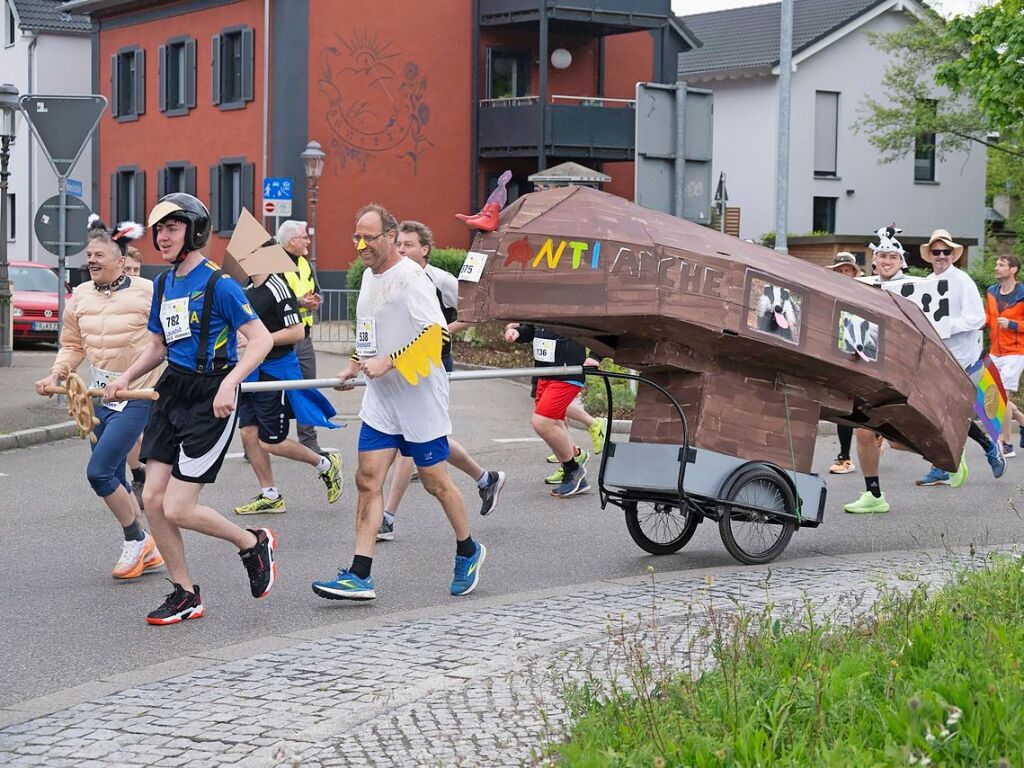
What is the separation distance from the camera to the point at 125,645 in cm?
673

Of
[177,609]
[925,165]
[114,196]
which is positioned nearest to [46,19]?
[114,196]

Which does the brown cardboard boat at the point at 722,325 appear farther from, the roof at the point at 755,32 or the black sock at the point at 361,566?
the roof at the point at 755,32

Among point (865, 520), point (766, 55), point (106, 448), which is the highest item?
point (766, 55)

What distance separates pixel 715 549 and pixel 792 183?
3745cm

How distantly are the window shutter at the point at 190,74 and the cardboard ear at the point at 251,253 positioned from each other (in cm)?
3309

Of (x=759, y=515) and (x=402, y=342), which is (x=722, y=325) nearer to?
(x=759, y=515)

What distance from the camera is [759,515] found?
8.49m

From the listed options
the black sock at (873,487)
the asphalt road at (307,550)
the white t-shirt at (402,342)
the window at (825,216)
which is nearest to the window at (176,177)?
the window at (825,216)

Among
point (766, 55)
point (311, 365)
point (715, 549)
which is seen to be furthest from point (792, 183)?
point (715, 549)

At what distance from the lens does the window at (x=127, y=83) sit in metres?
42.6

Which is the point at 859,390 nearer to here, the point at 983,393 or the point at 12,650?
the point at 983,393

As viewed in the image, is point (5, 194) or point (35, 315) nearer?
point (5, 194)

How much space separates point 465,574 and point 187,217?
219 centimetres

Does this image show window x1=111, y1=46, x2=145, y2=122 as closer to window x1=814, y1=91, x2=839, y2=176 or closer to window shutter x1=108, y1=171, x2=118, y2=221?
window shutter x1=108, y1=171, x2=118, y2=221
